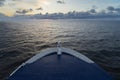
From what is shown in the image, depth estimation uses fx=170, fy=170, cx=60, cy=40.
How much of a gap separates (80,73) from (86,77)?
0.63 m

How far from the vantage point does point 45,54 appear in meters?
14.0

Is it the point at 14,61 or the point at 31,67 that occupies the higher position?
the point at 31,67

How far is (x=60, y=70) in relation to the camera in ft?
34.9

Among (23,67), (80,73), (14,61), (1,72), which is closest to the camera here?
(80,73)

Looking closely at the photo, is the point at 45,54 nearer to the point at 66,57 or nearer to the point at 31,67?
the point at 66,57

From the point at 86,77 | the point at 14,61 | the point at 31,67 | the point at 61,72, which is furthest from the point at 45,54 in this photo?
the point at 14,61

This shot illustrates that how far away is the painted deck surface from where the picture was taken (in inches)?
382

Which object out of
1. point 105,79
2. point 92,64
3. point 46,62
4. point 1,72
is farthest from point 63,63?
point 1,72

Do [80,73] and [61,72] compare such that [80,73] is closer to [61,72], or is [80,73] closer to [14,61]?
[61,72]

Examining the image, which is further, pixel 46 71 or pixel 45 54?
pixel 45 54

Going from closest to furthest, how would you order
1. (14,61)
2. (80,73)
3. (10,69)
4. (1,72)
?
(80,73) → (1,72) → (10,69) → (14,61)

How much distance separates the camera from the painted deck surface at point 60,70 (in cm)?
971

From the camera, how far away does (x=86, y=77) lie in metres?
9.74

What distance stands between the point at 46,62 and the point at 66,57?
73.9 inches
